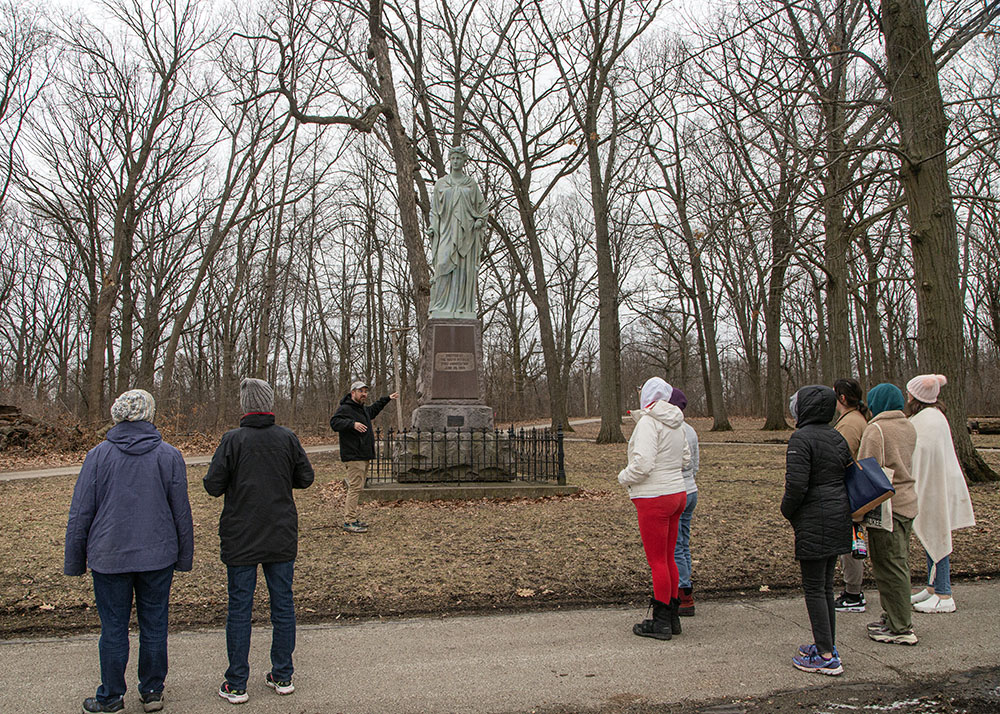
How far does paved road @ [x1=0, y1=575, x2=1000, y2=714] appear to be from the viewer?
3639 mm

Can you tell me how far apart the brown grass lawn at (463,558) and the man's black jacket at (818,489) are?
187cm

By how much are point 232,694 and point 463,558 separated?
3236 mm

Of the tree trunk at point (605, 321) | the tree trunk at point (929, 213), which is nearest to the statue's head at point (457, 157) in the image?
the tree trunk at point (929, 213)

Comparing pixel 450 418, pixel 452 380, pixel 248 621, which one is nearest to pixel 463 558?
pixel 248 621

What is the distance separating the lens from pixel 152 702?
A: 3508 mm

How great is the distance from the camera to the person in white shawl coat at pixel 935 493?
16.5 feet

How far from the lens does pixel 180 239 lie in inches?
1143

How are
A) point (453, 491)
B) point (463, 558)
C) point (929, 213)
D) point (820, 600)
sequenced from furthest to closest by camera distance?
1. point (929, 213)
2. point (453, 491)
3. point (463, 558)
4. point (820, 600)

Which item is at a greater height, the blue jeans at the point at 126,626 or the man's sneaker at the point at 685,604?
the blue jeans at the point at 126,626

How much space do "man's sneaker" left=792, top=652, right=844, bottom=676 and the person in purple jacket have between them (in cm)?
346

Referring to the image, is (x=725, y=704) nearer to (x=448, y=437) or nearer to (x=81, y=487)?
(x=81, y=487)

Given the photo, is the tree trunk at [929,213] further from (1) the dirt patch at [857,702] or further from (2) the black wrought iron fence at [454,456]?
(1) the dirt patch at [857,702]

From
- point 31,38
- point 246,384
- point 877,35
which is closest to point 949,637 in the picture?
point 246,384

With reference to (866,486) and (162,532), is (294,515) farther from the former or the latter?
(866,486)
